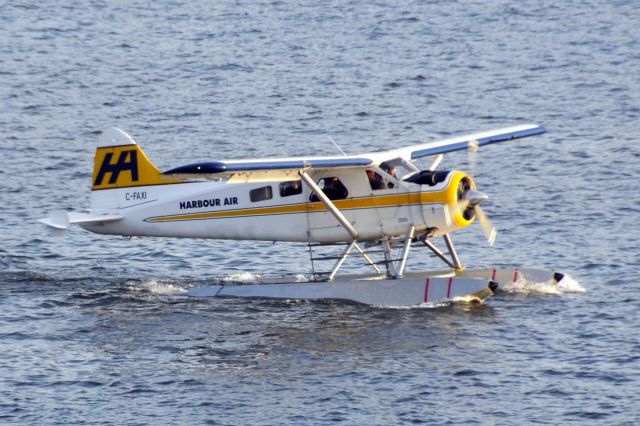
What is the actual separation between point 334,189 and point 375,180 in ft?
2.84

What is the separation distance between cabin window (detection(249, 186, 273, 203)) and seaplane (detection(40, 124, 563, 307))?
0.02 m

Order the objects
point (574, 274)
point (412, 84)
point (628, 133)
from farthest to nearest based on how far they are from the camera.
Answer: point (412, 84) → point (628, 133) → point (574, 274)

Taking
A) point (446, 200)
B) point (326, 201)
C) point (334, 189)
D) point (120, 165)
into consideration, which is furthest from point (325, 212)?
point (120, 165)

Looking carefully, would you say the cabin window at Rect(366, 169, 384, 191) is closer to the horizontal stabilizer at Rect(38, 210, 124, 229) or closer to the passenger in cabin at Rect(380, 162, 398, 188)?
the passenger in cabin at Rect(380, 162, 398, 188)

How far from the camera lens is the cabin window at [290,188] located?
90.4 ft

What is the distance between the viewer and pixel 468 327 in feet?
82.8

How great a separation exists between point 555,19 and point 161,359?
36.1 m

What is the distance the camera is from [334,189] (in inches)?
1075

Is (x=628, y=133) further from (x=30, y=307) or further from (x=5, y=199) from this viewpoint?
(x=30, y=307)

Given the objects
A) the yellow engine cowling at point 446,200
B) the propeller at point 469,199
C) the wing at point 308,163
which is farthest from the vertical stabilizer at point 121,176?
the propeller at point 469,199

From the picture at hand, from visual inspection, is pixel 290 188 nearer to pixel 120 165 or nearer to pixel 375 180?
pixel 375 180

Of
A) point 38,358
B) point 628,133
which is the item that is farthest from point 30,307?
point 628,133

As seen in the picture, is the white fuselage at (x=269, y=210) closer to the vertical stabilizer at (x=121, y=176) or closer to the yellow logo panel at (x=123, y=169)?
the vertical stabilizer at (x=121, y=176)

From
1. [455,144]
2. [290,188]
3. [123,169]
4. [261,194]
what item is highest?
[455,144]
